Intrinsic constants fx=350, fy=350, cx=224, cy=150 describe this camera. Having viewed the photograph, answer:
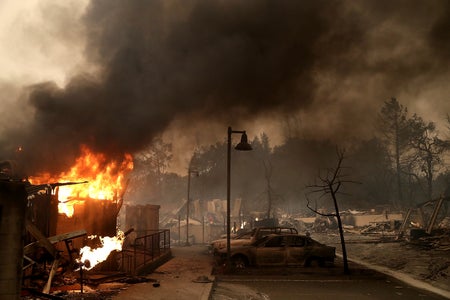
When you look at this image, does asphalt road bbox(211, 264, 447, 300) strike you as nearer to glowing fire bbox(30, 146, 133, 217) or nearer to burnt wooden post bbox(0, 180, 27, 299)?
burnt wooden post bbox(0, 180, 27, 299)

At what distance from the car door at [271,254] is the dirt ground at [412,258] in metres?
4.81

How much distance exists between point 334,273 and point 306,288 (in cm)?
277

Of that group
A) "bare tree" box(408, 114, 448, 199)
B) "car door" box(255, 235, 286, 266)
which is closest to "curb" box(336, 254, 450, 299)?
"car door" box(255, 235, 286, 266)

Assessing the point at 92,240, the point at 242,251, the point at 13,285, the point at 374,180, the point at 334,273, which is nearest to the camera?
the point at 13,285

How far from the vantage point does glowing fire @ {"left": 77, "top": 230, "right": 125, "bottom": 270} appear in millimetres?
10131

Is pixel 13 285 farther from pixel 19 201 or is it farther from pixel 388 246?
pixel 388 246

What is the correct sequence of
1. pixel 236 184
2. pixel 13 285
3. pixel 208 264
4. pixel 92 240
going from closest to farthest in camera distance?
pixel 13 285, pixel 92 240, pixel 208 264, pixel 236 184

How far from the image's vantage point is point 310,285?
1107 cm

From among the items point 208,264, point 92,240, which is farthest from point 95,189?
point 208,264

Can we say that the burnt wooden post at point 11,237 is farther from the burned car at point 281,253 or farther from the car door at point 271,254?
the car door at point 271,254

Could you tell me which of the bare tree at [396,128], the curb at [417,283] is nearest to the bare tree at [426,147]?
the bare tree at [396,128]

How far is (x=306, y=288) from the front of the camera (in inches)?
418

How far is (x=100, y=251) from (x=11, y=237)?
229 inches

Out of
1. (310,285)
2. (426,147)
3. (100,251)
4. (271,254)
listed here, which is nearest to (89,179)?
(100,251)
